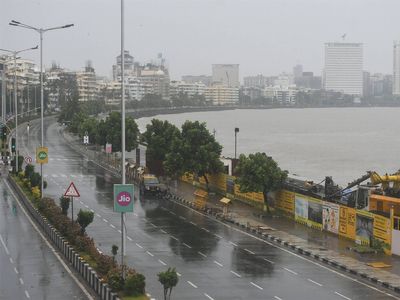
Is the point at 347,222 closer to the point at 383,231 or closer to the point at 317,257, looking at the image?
the point at 383,231

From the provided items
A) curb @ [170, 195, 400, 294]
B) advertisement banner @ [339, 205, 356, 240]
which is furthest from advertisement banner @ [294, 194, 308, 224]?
advertisement banner @ [339, 205, 356, 240]

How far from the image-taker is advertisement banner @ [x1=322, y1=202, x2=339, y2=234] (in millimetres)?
37094

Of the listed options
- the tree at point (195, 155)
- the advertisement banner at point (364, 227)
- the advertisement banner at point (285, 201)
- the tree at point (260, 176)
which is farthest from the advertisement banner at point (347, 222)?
the tree at point (195, 155)

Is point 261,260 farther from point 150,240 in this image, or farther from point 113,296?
point 113,296

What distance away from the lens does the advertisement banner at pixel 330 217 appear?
3709 cm

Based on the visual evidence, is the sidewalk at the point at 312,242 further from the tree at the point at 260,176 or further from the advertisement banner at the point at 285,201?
the tree at the point at 260,176

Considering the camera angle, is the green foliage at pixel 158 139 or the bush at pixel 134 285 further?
the green foliage at pixel 158 139

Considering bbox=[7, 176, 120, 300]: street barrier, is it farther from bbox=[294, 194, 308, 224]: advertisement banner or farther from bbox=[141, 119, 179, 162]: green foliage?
bbox=[141, 119, 179, 162]: green foliage

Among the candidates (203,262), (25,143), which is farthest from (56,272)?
(25,143)

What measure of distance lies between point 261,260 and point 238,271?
8.08ft

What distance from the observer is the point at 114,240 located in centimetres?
3459

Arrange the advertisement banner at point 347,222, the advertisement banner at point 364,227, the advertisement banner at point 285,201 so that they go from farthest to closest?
1. the advertisement banner at point 285,201
2. the advertisement banner at point 347,222
3. the advertisement banner at point 364,227

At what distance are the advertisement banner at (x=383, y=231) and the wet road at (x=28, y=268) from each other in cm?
1337

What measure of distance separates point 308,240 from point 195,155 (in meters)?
18.6
